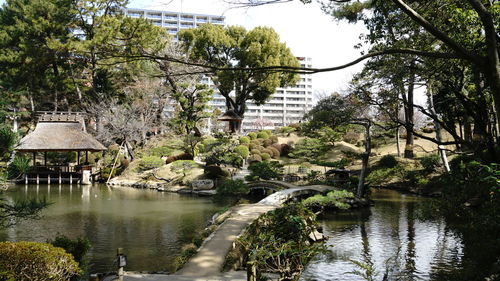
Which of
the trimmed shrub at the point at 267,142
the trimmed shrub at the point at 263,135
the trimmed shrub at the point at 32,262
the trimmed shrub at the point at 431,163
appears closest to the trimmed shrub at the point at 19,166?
the trimmed shrub at the point at 32,262

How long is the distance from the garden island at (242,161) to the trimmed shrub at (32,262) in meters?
0.03

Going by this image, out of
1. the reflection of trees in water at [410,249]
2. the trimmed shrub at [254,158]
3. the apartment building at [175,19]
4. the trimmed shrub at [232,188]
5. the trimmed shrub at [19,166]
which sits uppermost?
the apartment building at [175,19]

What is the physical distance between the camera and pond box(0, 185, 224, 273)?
9398mm

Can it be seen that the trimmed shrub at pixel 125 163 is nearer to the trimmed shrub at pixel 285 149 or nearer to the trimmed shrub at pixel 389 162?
the trimmed shrub at pixel 285 149

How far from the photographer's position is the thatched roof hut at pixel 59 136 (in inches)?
981

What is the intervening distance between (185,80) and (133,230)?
814 inches

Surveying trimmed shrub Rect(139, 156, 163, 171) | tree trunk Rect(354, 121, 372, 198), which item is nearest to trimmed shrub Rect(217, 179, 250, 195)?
tree trunk Rect(354, 121, 372, 198)

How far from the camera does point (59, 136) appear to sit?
25812mm

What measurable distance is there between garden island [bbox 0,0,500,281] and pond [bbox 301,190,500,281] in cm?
5

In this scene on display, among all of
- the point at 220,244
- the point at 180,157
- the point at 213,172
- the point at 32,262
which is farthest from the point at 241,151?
the point at 32,262

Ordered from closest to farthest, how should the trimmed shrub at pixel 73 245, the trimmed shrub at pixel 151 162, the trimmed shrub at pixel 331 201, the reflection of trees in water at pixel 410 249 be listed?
the trimmed shrub at pixel 73 245
the reflection of trees in water at pixel 410 249
the trimmed shrub at pixel 331 201
the trimmed shrub at pixel 151 162

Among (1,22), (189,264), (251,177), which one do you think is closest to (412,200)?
(251,177)

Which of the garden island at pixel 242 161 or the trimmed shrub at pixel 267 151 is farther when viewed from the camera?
the trimmed shrub at pixel 267 151

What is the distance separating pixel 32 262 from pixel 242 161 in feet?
65.8
